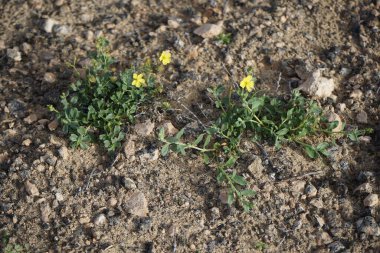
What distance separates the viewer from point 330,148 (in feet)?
13.7

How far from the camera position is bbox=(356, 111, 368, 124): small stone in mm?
4336

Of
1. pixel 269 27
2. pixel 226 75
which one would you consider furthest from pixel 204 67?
pixel 269 27

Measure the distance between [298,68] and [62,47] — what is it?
2.21 m

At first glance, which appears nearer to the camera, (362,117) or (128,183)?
(128,183)

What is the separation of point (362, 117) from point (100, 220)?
234cm

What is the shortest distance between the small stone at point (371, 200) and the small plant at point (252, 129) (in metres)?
0.47

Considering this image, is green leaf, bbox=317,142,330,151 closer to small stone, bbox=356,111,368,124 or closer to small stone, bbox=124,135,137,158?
small stone, bbox=356,111,368,124

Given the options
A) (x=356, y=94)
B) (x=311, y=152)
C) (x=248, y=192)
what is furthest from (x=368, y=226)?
(x=356, y=94)

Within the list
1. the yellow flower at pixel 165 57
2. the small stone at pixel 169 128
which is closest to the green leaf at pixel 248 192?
the small stone at pixel 169 128

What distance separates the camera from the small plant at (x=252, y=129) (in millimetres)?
4035

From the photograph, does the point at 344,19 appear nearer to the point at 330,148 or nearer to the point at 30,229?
the point at 330,148

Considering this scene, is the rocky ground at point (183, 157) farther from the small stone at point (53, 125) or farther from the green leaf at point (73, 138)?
the green leaf at point (73, 138)

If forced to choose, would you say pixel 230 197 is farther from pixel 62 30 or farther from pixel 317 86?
pixel 62 30

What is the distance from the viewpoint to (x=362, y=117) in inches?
171
